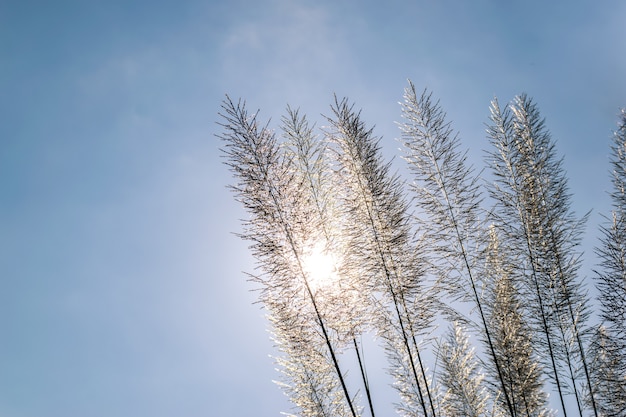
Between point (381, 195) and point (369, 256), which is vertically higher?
Answer: point (381, 195)

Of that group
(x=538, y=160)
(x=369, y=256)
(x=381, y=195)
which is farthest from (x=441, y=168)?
(x=538, y=160)

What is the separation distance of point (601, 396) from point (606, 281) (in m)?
3.42

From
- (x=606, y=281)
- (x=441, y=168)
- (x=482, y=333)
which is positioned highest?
(x=441, y=168)

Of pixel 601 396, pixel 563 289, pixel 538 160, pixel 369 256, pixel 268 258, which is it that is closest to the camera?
pixel 268 258

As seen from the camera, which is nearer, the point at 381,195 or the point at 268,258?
the point at 268,258

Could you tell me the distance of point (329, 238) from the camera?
16.0 ft

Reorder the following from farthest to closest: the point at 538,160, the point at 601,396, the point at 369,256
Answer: the point at 601,396
the point at 538,160
the point at 369,256

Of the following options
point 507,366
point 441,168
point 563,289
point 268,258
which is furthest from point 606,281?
point 268,258

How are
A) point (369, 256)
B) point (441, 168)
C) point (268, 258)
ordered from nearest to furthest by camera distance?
point (268, 258)
point (369, 256)
point (441, 168)

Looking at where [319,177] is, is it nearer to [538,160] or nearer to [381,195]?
[381,195]

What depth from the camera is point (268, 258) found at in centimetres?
434

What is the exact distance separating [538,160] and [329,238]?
326 cm

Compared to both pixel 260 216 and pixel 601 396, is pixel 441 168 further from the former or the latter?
pixel 601 396

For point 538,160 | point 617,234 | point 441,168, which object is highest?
point 538,160
